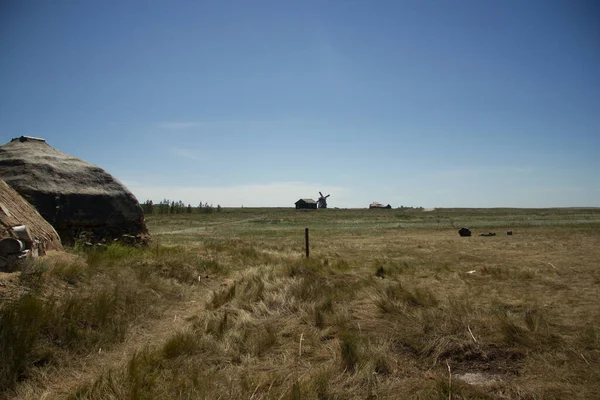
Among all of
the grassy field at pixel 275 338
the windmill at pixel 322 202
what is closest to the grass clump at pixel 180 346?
the grassy field at pixel 275 338

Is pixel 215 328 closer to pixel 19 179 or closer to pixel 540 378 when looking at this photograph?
pixel 540 378

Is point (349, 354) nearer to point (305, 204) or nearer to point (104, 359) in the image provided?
point (104, 359)

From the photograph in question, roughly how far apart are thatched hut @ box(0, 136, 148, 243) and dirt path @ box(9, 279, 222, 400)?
5685 millimetres

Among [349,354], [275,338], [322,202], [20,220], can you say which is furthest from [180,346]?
[322,202]

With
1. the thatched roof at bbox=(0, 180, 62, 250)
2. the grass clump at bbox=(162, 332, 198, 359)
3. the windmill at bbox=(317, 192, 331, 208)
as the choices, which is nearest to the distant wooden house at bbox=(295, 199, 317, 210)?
the windmill at bbox=(317, 192, 331, 208)

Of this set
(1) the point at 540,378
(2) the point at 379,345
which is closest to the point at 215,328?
(2) the point at 379,345

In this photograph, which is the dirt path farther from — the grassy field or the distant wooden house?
the distant wooden house

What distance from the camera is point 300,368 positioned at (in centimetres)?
448

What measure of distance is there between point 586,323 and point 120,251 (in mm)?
10569

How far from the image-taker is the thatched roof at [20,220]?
6.41 m

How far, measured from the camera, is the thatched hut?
33.6ft

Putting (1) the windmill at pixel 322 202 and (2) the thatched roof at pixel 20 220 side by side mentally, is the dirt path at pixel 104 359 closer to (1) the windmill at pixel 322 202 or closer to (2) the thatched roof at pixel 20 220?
(2) the thatched roof at pixel 20 220

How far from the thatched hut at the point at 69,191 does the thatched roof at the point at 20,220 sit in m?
2.11

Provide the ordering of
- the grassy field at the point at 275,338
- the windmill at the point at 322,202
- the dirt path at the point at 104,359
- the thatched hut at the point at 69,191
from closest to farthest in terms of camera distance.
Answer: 1. the dirt path at the point at 104,359
2. the grassy field at the point at 275,338
3. the thatched hut at the point at 69,191
4. the windmill at the point at 322,202
